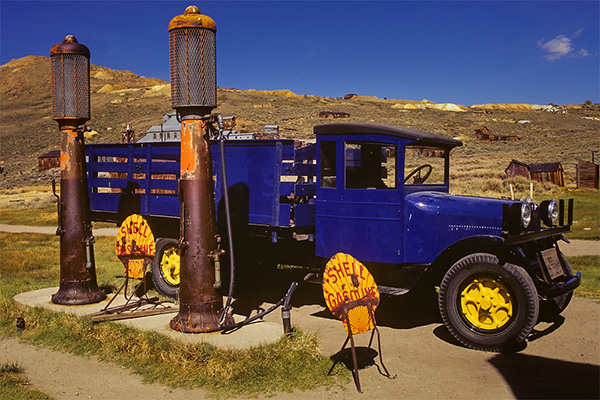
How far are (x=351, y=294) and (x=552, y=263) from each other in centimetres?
303

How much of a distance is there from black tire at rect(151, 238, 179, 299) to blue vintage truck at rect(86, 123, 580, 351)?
2.09 ft

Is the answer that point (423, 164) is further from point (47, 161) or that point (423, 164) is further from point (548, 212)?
point (47, 161)

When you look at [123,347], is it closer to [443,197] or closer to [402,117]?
[443,197]

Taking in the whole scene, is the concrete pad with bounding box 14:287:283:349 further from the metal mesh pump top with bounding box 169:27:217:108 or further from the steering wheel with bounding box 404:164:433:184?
the steering wheel with bounding box 404:164:433:184

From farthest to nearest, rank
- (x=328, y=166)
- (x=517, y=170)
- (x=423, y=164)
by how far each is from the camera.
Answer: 1. (x=517, y=170)
2. (x=423, y=164)
3. (x=328, y=166)

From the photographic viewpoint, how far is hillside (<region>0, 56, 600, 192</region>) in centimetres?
5009

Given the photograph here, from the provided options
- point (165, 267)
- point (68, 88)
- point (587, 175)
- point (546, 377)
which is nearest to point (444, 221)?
point (546, 377)

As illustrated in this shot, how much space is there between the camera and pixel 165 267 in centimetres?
859

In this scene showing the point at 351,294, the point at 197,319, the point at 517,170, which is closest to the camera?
the point at 351,294

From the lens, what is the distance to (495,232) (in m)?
6.05

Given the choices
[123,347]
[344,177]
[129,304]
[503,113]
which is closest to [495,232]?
[344,177]

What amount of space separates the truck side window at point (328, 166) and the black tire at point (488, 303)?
1.87 m

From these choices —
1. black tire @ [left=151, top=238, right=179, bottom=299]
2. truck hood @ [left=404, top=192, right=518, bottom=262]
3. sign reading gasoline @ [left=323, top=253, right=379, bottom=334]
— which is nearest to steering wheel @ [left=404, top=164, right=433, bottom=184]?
truck hood @ [left=404, top=192, right=518, bottom=262]

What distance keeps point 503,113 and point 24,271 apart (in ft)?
311
